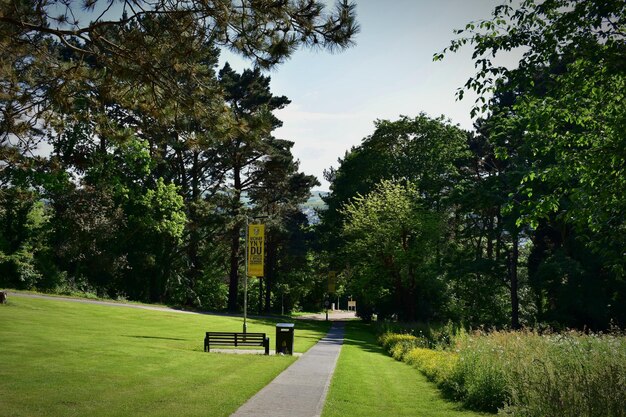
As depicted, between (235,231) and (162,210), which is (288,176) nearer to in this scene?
(235,231)

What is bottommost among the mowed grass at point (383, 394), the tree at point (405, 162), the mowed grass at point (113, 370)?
the mowed grass at point (383, 394)

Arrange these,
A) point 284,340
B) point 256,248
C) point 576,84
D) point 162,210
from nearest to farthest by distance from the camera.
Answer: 1. point 576,84
2. point 284,340
3. point 256,248
4. point 162,210

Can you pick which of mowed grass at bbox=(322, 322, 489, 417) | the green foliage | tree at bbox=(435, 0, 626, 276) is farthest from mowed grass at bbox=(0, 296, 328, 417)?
the green foliage

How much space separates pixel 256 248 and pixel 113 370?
14.1 metres

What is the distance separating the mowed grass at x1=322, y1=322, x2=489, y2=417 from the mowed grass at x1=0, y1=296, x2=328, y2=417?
83.0 inches

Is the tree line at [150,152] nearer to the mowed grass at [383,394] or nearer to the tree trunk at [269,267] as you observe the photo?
the tree trunk at [269,267]

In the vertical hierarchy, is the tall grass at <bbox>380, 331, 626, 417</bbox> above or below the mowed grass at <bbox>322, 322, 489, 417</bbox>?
above

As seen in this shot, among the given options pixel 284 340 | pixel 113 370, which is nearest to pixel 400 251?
pixel 284 340

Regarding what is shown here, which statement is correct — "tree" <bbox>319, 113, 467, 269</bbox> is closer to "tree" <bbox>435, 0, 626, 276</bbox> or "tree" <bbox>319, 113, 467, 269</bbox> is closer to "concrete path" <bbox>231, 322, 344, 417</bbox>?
"concrete path" <bbox>231, 322, 344, 417</bbox>

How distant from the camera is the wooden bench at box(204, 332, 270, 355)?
66.1 ft

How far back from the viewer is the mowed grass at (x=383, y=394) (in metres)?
10.4

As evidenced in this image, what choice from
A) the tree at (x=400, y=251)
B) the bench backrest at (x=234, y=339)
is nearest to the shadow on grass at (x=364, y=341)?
the tree at (x=400, y=251)

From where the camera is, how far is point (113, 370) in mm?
13172

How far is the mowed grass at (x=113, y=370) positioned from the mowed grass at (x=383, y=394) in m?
2.11
